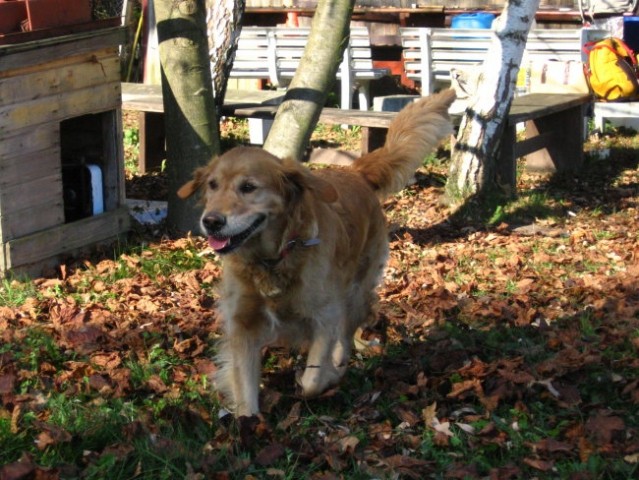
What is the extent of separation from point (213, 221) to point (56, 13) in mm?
3347

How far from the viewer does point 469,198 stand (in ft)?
29.8

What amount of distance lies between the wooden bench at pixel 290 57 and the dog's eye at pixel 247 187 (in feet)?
29.2

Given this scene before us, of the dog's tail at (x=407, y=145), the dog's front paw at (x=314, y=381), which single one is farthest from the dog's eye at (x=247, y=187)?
the dog's tail at (x=407, y=145)

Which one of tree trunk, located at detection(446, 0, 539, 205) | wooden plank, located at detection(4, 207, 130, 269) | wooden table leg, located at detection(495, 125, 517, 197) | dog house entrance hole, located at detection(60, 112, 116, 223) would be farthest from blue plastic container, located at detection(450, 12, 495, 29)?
wooden plank, located at detection(4, 207, 130, 269)

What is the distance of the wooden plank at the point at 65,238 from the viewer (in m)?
6.96

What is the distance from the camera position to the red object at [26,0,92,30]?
6.99 m

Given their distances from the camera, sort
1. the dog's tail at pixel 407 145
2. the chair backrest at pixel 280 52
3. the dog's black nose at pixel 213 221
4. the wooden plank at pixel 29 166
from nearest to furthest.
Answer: the dog's black nose at pixel 213 221 < the dog's tail at pixel 407 145 < the wooden plank at pixel 29 166 < the chair backrest at pixel 280 52

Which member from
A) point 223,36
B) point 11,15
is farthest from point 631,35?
point 11,15

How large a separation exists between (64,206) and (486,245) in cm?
317

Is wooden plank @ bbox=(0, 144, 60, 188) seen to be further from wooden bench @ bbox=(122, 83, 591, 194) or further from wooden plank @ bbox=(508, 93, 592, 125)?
wooden plank @ bbox=(508, 93, 592, 125)

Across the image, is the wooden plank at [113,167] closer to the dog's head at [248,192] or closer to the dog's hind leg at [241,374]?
the dog's head at [248,192]

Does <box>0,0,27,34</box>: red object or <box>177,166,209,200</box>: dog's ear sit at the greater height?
<box>0,0,27,34</box>: red object

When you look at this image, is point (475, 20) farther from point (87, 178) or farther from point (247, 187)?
point (247, 187)

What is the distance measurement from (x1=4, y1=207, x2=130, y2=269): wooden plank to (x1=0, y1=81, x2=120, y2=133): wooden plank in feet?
2.42
